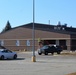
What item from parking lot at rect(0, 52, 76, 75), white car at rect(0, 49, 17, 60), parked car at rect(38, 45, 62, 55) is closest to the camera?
parking lot at rect(0, 52, 76, 75)

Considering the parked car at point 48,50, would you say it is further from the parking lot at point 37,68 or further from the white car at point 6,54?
the parking lot at point 37,68

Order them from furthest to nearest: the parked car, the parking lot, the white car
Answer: the parked car, the white car, the parking lot

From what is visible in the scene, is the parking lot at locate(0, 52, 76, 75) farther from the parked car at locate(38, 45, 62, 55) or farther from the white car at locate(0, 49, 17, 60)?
the parked car at locate(38, 45, 62, 55)

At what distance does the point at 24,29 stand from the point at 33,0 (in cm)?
5328

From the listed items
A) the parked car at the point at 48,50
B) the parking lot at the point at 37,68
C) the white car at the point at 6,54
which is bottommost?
the parking lot at the point at 37,68

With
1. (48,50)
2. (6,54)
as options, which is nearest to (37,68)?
(6,54)

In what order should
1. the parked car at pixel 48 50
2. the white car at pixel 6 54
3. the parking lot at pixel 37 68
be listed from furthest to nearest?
1. the parked car at pixel 48 50
2. the white car at pixel 6 54
3. the parking lot at pixel 37 68

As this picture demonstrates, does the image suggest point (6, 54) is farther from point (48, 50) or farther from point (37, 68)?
point (37, 68)

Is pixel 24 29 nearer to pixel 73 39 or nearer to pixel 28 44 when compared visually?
pixel 28 44

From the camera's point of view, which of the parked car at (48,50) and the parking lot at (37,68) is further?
the parked car at (48,50)

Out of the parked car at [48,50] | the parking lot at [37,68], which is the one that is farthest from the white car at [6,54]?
the parked car at [48,50]

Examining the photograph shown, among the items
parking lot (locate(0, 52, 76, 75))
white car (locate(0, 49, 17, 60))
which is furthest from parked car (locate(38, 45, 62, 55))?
parking lot (locate(0, 52, 76, 75))

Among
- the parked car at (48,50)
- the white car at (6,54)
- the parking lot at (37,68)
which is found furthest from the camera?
the parked car at (48,50)

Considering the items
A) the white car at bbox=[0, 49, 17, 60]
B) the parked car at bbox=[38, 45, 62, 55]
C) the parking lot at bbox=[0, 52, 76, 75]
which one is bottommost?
the parking lot at bbox=[0, 52, 76, 75]
